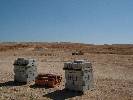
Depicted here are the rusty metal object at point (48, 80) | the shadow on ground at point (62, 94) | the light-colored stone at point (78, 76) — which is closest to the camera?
the shadow on ground at point (62, 94)

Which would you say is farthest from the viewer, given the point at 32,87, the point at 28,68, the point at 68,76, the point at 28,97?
the point at 28,68

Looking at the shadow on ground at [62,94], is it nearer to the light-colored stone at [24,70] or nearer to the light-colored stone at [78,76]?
the light-colored stone at [78,76]

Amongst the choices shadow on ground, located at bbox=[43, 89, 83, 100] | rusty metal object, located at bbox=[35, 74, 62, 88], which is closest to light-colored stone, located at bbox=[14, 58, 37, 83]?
rusty metal object, located at bbox=[35, 74, 62, 88]

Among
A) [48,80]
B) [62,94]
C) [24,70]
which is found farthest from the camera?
[24,70]

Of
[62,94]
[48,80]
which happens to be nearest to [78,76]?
[62,94]

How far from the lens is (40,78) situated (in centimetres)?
1948

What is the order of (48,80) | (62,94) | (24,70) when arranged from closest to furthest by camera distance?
(62,94) → (48,80) → (24,70)

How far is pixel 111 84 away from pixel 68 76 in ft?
12.9

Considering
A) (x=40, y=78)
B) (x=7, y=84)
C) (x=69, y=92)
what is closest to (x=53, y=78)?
(x=40, y=78)

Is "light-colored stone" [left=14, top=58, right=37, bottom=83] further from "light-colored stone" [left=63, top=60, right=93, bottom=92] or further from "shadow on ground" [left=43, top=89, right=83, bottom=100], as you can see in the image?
"light-colored stone" [left=63, top=60, right=93, bottom=92]

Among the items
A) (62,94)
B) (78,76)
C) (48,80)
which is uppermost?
(78,76)

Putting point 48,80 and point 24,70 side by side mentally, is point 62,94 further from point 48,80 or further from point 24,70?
point 24,70

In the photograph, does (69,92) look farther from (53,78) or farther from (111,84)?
(111,84)

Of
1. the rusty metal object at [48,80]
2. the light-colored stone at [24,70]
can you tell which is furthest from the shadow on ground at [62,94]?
the light-colored stone at [24,70]
